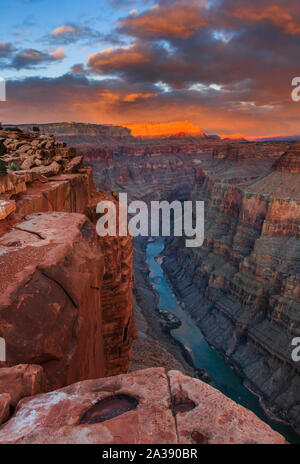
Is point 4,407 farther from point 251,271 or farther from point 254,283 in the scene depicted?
point 251,271

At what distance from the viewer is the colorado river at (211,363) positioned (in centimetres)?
2671

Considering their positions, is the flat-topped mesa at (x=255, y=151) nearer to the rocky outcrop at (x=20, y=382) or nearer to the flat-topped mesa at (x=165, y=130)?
the rocky outcrop at (x=20, y=382)

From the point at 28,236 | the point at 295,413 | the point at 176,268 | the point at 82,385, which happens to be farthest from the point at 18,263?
the point at 176,268

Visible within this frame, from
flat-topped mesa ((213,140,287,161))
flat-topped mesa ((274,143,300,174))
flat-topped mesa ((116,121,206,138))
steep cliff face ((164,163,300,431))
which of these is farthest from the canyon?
flat-topped mesa ((116,121,206,138))

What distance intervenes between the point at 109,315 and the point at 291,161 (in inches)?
1782

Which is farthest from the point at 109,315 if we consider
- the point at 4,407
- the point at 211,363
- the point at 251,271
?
Result: the point at 251,271

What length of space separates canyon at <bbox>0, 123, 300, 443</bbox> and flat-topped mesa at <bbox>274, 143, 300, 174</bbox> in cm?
36

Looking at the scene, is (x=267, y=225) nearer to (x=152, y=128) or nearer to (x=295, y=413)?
(x=295, y=413)

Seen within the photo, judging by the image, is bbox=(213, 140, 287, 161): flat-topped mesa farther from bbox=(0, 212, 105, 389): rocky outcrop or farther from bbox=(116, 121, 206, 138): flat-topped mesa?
bbox=(116, 121, 206, 138): flat-topped mesa

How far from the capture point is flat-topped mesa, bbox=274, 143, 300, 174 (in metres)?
46.6

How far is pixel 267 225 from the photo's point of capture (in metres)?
42.0

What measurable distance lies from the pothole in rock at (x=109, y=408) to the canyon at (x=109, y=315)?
0.03 meters

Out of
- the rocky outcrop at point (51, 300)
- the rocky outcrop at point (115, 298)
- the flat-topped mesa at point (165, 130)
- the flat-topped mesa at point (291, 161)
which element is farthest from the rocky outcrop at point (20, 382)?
the flat-topped mesa at point (165, 130)
